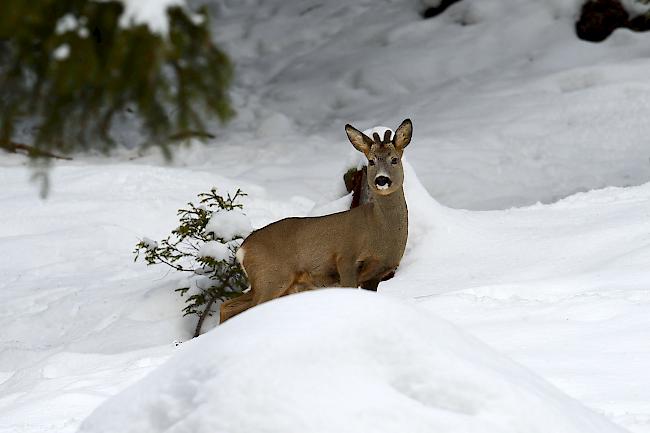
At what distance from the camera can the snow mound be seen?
92.4 inches

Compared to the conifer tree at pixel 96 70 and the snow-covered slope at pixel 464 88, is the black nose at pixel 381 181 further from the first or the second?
the snow-covered slope at pixel 464 88

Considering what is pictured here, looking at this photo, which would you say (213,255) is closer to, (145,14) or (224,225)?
(224,225)

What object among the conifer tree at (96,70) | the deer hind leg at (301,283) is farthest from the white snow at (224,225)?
the conifer tree at (96,70)

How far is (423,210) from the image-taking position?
816 cm

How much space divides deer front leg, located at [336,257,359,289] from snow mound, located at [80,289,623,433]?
3511mm

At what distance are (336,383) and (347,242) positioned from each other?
397 cm

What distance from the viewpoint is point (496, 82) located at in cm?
1478

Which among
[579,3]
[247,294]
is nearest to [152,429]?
[247,294]

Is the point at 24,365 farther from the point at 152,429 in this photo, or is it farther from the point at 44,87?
Answer: the point at 152,429

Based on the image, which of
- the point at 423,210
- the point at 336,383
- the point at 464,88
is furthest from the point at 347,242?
the point at 464,88

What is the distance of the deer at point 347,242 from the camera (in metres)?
6.28

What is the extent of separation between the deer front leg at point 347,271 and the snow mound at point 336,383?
351 cm

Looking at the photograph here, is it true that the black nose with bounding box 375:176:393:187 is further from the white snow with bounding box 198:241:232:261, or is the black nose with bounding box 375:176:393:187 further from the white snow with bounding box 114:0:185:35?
the white snow with bounding box 114:0:185:35

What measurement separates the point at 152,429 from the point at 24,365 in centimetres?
518
